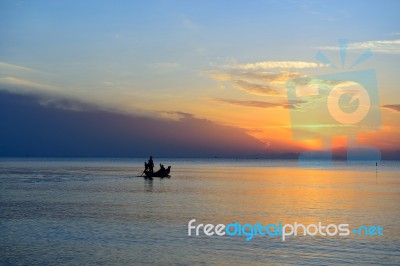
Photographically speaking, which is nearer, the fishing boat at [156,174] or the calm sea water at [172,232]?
the calm sea water at [172,232]

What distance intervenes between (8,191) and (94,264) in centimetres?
3216

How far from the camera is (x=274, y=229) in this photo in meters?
24.3

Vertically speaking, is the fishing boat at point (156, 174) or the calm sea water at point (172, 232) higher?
the fishing boat at point (156, 174)

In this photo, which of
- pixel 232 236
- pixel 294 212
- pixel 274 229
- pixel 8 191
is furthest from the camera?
pixel 8 191

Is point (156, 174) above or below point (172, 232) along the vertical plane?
above

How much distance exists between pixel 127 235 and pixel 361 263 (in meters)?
10.5

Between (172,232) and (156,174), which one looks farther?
(156,174)

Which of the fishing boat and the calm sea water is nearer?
the calm sea water

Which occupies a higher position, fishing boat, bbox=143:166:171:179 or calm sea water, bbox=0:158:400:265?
fishing boat, bbox=143:166:171:179

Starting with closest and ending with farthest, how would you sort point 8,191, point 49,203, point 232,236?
point 232,236, point 49,203, point 8,191

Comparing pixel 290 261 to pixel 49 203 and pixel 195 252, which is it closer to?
pixel 195 252

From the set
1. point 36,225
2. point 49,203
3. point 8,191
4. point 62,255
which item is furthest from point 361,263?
point 8,191

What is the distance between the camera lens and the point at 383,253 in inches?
744

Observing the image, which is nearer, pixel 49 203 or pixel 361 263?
pixel 361 263
